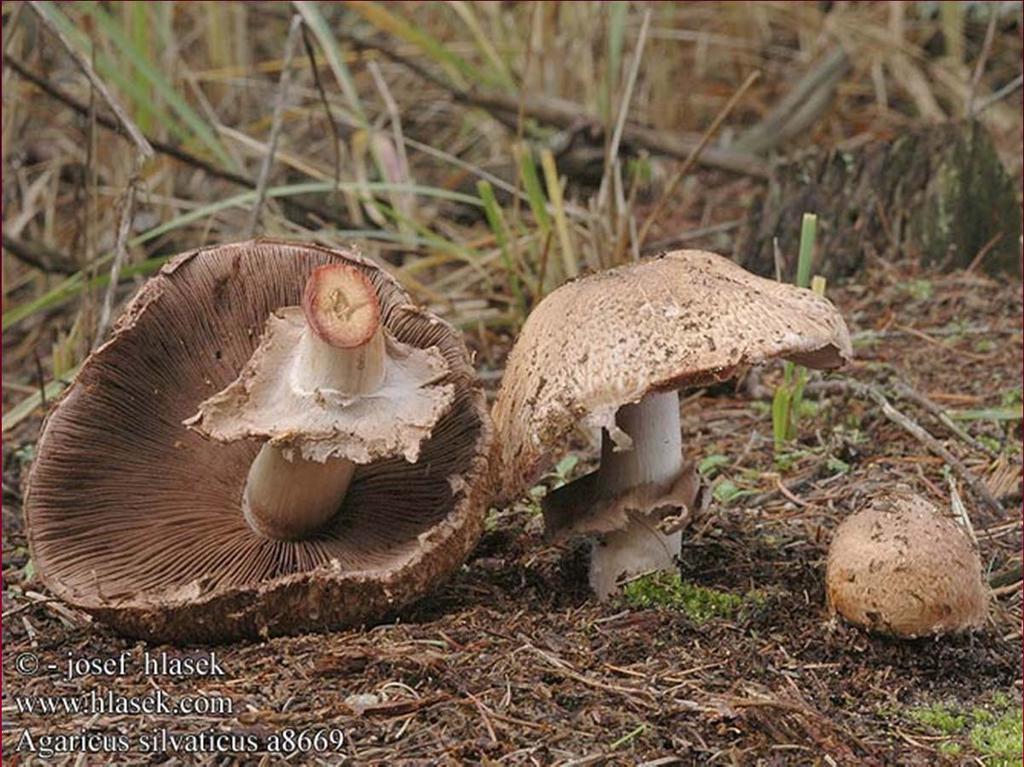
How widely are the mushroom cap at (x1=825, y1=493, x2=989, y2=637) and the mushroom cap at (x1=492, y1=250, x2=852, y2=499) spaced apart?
331 millimetres

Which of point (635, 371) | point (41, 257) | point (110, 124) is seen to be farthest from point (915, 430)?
point (41, 257)

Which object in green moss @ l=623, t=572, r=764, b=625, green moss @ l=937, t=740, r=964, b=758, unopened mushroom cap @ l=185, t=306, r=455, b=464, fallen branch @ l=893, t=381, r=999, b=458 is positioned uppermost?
unopened mushroom cap @ l=185, t=306, r=455, b=464

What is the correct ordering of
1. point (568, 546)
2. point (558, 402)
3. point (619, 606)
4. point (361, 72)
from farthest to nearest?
point (361, 72)
point (568, 546)
point (619, 606)
point (558, 402)

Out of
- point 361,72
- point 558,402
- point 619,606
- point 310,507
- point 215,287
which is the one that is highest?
point 361,72

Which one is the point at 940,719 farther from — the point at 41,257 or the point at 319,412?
the point at 41,257

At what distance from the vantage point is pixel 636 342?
7.55 ft

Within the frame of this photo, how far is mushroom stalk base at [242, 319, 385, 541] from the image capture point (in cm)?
236

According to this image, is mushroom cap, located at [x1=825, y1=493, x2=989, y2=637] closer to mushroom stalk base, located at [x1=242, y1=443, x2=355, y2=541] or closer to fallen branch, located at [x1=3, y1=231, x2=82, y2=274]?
mushroom stalk base, located at [x1=242, y1=443, x2=355, y2=541]

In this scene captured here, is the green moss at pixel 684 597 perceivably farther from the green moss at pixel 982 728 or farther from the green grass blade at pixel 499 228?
the green grass blade at pixel 499 228

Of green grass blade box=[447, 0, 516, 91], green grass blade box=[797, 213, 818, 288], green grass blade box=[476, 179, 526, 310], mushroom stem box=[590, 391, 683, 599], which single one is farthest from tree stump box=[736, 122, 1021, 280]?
mushroom stem box=[590, 391, 683, 599]

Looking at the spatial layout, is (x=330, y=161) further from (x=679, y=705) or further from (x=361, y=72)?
(x=679, y=705)

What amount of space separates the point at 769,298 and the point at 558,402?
1.40 feet

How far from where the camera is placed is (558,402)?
2.33 meters

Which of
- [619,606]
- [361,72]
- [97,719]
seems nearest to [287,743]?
[97,719]
